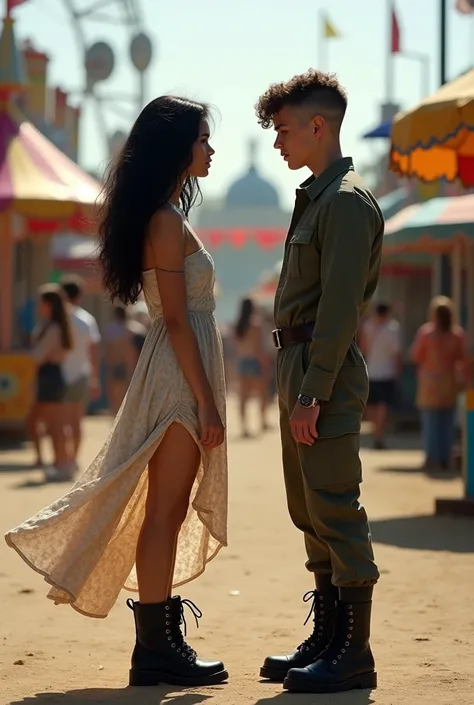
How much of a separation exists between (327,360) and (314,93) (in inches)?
34.4

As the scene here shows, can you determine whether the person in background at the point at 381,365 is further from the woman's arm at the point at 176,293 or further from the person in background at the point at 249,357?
the woman's arm at the point at 176,293

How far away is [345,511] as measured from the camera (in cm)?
512

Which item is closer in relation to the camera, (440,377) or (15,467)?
(440,377)

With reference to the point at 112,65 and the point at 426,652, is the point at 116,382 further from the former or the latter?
the point at 112,65

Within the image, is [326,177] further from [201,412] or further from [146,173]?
[201,412]

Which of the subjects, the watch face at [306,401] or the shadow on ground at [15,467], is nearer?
the watch face at [306,401]

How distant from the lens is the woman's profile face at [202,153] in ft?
17.8

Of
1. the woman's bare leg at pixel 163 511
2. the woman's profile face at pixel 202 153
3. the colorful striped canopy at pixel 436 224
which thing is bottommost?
the woman's bare leg at pixel 163 511

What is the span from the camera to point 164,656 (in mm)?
5348

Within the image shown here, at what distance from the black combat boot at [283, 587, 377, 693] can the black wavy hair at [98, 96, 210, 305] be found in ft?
4.17

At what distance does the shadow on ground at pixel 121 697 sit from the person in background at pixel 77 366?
8006mm

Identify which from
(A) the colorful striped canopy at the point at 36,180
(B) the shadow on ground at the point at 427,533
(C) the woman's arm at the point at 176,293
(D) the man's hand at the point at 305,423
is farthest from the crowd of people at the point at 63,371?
(D) the man's hand at the point at 305,423

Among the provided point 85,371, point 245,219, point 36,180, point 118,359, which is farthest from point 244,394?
point 245,219

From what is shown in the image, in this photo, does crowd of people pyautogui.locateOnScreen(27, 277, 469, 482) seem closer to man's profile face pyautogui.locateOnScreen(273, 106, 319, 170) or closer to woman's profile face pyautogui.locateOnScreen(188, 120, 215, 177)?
woman's profile face pyautogui.locateOnScreen(188, 120, 215, 177)
